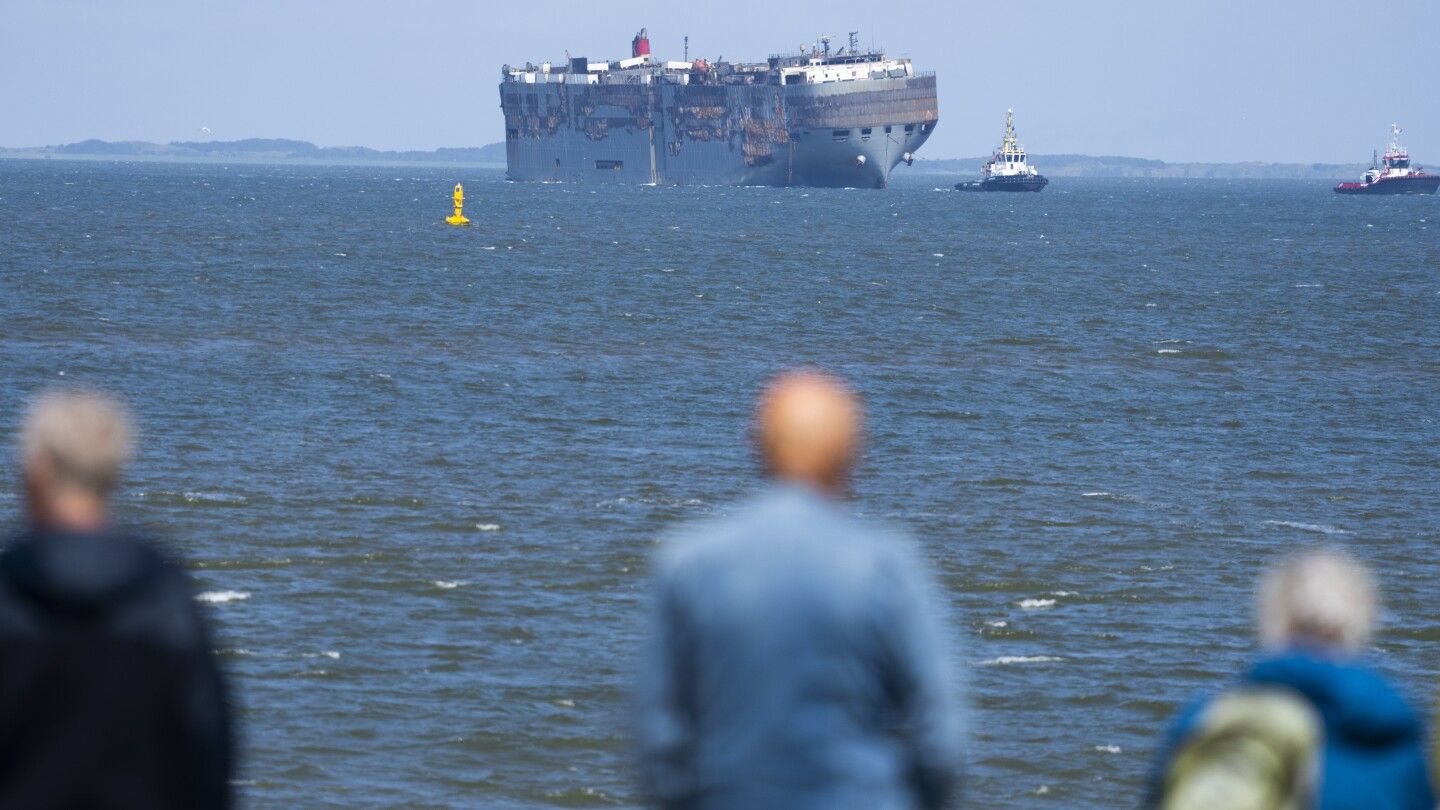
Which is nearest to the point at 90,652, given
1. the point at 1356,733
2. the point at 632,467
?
the point at 1356,733

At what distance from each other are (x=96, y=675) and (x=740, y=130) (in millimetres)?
179957

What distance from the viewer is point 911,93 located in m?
170

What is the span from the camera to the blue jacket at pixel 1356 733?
164 inches

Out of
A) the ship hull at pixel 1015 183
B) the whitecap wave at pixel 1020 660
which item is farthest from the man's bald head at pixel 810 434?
the ship hull at pixel 1015 183

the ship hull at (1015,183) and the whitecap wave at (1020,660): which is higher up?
the whitecap wave at (1020,660)

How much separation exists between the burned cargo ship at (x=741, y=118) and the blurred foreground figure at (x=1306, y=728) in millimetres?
166751

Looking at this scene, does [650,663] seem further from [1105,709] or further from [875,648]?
[1105,709]

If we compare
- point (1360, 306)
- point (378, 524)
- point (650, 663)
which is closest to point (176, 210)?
point (1360, 306)

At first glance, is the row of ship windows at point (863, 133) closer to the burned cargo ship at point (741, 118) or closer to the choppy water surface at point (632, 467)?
the burned cargo ship at point (741, 118)

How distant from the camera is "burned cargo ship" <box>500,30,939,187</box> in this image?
171375 millimetres

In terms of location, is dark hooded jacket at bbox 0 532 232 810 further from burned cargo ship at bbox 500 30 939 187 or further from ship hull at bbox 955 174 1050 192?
ship hull at bbox 955 174 1050 192

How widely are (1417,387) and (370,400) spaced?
1990cm

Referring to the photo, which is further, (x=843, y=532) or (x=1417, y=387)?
(x=1417, y=387)

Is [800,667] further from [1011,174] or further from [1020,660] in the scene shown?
[1011,174]
